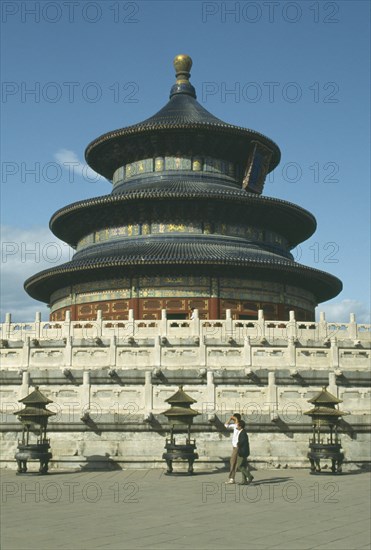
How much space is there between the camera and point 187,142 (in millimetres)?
46688

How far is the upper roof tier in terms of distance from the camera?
45.4m

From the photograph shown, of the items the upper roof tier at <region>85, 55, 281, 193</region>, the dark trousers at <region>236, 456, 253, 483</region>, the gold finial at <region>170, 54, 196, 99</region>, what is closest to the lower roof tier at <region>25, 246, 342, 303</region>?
the upper roof tier at <region>85, 55, 281, 193</region>

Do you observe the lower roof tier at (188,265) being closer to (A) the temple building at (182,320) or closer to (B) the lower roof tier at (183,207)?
(A) the temple building at (182,320)

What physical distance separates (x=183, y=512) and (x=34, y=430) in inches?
346

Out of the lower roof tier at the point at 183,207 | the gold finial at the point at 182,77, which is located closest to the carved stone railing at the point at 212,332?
the lower roof tier at the point at 183,207

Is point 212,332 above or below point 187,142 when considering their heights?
below

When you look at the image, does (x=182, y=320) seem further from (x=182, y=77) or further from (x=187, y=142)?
(x=182, y=77)

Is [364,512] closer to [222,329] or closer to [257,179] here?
[222,329]

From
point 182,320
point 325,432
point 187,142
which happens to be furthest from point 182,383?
point 187,142

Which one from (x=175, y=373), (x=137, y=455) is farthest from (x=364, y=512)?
(x=175, y=373)

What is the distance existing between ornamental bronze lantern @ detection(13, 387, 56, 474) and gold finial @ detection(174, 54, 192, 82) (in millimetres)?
38677

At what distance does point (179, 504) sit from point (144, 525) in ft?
8.63

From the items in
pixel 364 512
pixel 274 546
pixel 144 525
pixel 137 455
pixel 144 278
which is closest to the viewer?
pixel 274 546

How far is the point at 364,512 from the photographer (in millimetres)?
13281
